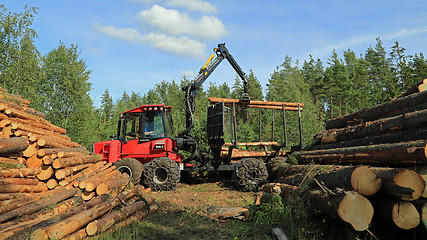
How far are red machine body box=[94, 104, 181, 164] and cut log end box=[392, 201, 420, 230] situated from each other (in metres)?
7.27

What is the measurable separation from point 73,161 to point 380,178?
6.54 meters

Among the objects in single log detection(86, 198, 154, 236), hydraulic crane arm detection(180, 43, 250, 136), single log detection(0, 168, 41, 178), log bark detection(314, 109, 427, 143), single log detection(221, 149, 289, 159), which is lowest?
single log detection(86, 198, 154, 236)

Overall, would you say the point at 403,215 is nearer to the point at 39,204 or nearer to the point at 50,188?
the point at 39,204

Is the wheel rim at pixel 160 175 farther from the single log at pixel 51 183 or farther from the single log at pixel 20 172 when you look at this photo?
the single log at pixel 20 172

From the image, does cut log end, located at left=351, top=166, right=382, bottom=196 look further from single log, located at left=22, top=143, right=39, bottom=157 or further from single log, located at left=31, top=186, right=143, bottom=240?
single log, located at left=22, top=143, right=39, bottom=157

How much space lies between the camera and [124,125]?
10.6m

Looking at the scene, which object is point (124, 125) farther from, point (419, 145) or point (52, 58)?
point (52, 58)

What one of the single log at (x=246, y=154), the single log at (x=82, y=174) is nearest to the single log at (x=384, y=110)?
the single log at (x=246, y=154)

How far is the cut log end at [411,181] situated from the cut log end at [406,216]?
0.36 ft

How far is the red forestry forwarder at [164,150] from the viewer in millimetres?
8906

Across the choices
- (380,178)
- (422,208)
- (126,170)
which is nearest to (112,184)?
(126,170)

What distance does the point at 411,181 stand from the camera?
3604 millimetres

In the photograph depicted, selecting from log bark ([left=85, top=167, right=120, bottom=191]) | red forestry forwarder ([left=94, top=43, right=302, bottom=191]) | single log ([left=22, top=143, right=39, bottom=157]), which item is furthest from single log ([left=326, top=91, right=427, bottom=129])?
single log ([left=22, top=143, right=39, bottom=157])

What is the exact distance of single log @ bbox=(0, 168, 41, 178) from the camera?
546 cm
